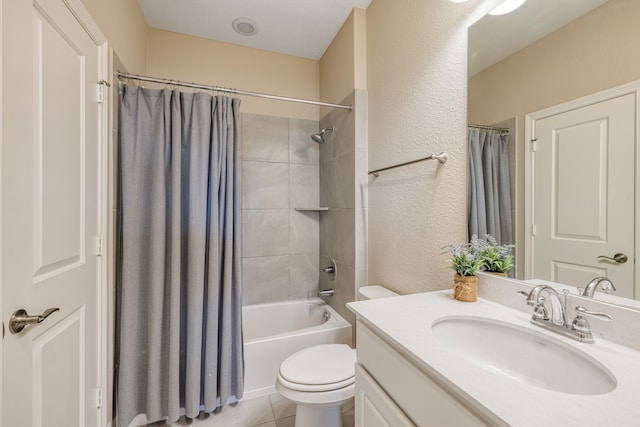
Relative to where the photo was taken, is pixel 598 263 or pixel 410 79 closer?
pixel 598 263

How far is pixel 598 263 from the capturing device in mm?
750

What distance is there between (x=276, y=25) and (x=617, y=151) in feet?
7.09

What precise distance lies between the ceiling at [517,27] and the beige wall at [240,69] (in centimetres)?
162

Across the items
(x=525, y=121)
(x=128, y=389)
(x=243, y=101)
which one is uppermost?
(x=243, y=101)

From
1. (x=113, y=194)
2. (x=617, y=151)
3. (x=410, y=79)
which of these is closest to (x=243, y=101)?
(x=113, y=194)

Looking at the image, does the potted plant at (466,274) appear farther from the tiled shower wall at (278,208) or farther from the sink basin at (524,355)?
the tiled shower wall at (278,208)

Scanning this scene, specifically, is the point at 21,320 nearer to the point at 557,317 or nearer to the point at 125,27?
the point at 557,317

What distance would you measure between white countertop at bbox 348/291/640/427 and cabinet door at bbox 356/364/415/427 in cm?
18

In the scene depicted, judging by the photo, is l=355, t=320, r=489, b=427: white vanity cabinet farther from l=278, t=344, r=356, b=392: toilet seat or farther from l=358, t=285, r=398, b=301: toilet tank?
l=358, t=285, r=398, b=301: toilet tank

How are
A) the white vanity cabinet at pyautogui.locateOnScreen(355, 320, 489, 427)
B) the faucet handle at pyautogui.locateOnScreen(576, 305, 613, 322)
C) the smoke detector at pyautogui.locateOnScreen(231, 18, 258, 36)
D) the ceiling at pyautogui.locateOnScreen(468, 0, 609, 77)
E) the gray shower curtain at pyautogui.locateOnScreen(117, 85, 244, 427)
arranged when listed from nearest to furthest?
the white vanity cabinet at pyautogui.locateOnScreen(355, 320, 489, 427), the faucet handle at pyautogui.locateOnScreen(576, 305, 613, 322), the ceiling at pyautogui.locateOnScreen(468, 0, 609, 77), the gray shower curtain at pyautogui.locateOnScreen(117, 85, 244, 427), the smoke detector at pyautogui.locateOnScreen(231, 18, 258, 36)

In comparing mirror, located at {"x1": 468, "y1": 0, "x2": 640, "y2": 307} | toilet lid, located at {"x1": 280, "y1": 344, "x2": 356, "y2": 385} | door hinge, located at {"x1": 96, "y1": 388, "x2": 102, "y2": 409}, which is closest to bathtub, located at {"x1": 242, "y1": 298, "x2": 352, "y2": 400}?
toilet lid, located at {"x1": 280, "y1": 344, "x2": 356, "y2": 385}

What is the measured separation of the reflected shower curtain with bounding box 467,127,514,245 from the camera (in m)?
1.02

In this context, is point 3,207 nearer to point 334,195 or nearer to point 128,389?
point 128,389

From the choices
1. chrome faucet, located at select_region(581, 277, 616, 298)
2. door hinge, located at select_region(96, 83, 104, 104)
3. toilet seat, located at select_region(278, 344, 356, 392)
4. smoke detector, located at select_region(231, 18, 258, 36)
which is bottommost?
toilet seat, located at select_region(278, 344, 356, 392)
